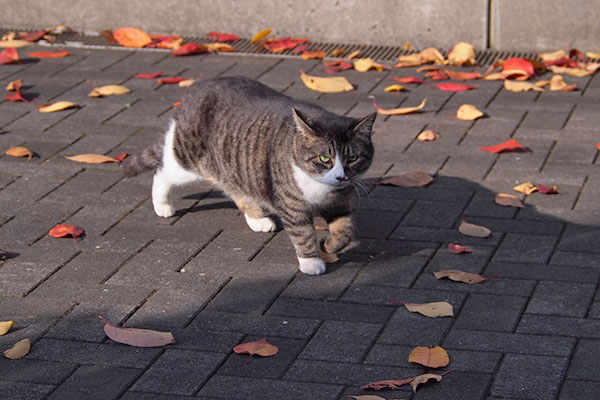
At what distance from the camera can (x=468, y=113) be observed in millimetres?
6207

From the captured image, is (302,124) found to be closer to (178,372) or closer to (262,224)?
(262,224)

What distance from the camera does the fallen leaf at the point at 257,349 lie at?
3691 millimetres

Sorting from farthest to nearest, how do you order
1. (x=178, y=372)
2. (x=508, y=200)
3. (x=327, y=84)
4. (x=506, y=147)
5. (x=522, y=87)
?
1. (x=327, y=84)
2. (x=522, y=87)
3. (x=506, y=147)
4. (x=508, y=200)
5. (x=178, y=372)

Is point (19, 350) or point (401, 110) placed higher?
point (19, 350)

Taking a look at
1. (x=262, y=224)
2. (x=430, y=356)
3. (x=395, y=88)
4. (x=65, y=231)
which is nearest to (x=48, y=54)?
(x=395, y=88)

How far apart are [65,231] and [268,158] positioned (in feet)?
3.57

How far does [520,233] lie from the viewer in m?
4.70

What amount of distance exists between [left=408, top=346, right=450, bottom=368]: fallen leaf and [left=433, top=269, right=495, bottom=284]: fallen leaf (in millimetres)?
613

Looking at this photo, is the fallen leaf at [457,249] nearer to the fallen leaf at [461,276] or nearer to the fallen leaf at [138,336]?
the fallen leaf at [461,276]

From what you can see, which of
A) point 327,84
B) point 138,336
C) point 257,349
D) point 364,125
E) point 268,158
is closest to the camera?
point 257,349

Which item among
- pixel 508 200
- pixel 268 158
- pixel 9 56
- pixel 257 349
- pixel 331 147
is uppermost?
pixel 331 147

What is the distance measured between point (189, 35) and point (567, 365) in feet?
17.6

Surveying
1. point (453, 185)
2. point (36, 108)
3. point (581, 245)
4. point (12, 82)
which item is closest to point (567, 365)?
→ point (581, 245)

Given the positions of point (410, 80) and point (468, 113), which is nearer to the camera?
point (468, 113)
